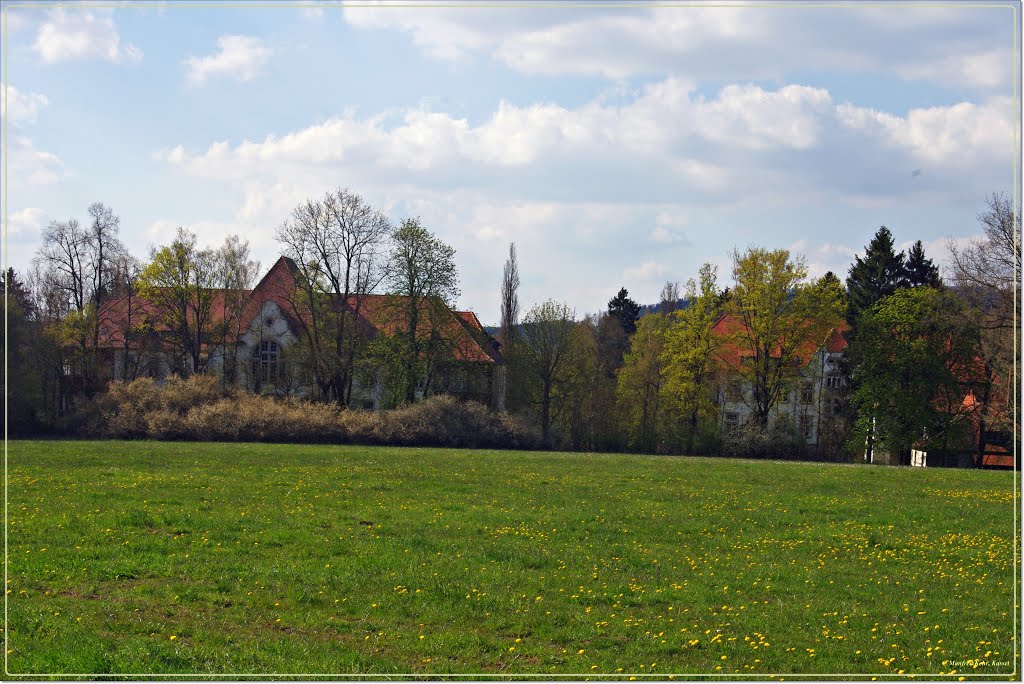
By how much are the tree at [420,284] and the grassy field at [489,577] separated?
106 feet

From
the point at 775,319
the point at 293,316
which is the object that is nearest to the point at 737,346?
the point at 775,319

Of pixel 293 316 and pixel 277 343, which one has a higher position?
pixel 293 316

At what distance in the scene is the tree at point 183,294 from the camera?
55938 millimetres

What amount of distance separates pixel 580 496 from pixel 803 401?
140 feet

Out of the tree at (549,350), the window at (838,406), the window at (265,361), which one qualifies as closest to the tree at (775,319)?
the window at (838,406)

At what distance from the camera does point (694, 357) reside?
185 ft

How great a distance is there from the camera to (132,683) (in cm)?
809

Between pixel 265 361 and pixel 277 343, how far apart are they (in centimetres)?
153

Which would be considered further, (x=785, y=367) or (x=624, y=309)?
(x=624, y=309)

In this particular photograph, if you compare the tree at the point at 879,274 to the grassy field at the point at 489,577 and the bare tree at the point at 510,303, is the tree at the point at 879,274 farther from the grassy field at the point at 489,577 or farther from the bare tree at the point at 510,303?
the grassy field at the point at 489,577

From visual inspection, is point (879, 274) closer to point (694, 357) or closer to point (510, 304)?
point (694, 357)

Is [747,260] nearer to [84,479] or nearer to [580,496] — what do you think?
[580,496]

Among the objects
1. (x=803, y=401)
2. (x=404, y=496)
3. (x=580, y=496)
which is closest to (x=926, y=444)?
(x=803, y=401)

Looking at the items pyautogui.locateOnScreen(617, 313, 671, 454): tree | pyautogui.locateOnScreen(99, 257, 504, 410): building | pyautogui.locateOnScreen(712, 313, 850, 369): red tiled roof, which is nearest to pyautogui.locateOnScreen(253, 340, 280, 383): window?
pyautogui.locateOnScreen(99, 257, 504, 410): building
